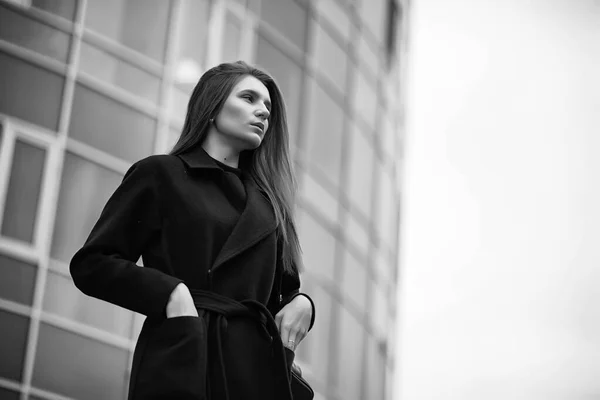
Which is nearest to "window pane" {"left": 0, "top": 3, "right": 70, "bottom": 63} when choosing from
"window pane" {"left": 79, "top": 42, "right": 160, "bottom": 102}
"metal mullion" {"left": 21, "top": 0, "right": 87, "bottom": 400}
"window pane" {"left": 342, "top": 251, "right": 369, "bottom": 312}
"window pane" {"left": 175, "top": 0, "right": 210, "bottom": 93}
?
"metal mullion" {"left": 21, "top": 0, "right": 87, "bottom": 400}

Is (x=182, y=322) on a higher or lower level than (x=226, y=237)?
lower

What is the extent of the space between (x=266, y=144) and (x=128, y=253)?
84cm

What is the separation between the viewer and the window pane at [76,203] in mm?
11156

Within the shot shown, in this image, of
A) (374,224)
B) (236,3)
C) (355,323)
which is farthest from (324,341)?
(236,3)

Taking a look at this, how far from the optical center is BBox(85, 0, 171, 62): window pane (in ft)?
40.0

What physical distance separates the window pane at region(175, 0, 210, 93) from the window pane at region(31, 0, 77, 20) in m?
1.83

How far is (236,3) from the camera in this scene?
14969 mm

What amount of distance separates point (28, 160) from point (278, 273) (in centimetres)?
720

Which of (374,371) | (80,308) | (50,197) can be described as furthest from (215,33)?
(374,371)

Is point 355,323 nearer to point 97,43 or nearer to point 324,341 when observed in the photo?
point 324,341

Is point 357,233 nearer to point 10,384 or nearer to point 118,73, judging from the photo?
point 118,73

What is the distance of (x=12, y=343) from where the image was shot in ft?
34.3

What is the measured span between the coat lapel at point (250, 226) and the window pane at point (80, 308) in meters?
7.04

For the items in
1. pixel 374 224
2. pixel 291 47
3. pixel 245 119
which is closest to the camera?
pixel 245 119
